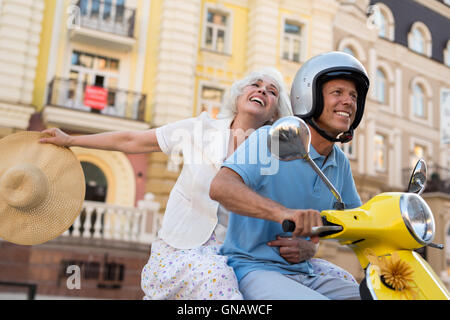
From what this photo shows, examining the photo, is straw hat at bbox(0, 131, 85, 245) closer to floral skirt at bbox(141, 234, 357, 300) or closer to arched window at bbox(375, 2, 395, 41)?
floral skirt at bbox(141, 234, 357, 300)

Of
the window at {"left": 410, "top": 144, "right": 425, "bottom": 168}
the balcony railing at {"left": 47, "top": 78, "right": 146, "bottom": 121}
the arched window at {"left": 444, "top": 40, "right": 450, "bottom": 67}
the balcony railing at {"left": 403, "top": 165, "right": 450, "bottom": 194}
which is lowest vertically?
the balcony railing at {"left": 403, "top": 165, "right": 450, "bottom": 194}

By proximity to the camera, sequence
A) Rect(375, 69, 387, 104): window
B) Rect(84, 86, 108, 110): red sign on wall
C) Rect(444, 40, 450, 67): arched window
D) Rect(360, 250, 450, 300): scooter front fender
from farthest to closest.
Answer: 1. Rect(444, 40, 450, 67): arched window
2. Rect(375, 69, 387, 104): window
3. Rect(84, 86, 108, 110): red sign on wall
4. Rect(360, 250, 450, 300): scooter front fender

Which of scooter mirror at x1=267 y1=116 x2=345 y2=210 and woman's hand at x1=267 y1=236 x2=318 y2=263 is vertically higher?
scooter mirror at x1=267 y1=116 x2=345 y2=210

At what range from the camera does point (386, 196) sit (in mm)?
1206

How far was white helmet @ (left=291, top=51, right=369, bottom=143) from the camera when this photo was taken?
1.44 meters

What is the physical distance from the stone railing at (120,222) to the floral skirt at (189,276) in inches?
315

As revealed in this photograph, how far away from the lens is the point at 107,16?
1179 centimetres

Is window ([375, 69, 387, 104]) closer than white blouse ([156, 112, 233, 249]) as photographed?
No

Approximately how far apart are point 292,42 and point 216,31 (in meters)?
2.30

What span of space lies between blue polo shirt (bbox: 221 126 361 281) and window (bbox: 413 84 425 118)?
1773cm

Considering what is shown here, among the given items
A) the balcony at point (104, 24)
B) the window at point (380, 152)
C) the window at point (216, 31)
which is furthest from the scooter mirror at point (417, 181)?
the window at point (380, 152)

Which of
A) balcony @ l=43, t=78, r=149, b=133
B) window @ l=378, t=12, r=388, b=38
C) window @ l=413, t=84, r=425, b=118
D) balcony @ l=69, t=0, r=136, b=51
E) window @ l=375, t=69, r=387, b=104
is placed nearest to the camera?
balcony @ l=43, t=78, r=149, b=133

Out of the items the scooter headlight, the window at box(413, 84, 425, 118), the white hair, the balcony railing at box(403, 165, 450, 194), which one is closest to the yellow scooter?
the scooter headlight
